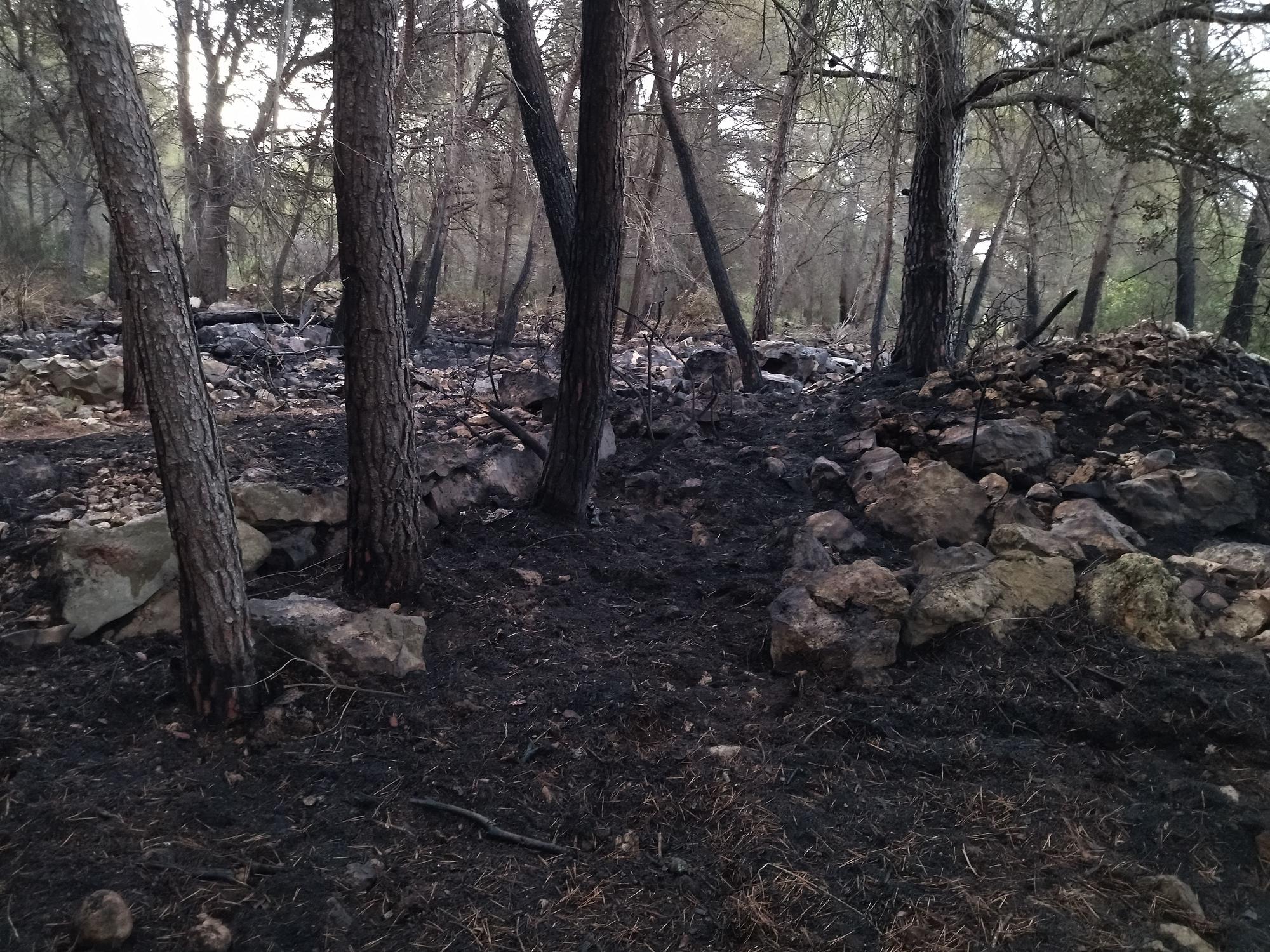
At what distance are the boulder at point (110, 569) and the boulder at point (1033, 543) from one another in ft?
11.8

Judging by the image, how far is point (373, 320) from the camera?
3844 mm

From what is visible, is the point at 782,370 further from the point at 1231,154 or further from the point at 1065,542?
the point at 1065,542

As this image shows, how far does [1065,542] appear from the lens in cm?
425

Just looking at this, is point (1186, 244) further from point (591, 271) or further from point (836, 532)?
point (591, 271)

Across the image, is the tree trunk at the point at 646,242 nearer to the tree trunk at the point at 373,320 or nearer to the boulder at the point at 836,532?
the boulder at the point at 836,532

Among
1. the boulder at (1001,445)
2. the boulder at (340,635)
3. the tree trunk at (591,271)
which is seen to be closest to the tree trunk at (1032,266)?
the boulder at (1001,445)

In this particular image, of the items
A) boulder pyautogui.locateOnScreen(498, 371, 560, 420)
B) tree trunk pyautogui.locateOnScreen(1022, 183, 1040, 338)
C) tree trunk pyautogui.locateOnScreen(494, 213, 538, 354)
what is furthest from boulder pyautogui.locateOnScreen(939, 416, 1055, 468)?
tree trunk pyautogui.locateOnScreen(494, 213, 538, 354)

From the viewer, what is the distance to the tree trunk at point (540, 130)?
588cm

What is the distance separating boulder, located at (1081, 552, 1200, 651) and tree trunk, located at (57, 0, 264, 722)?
3.53 m

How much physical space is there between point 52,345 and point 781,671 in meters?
10.1

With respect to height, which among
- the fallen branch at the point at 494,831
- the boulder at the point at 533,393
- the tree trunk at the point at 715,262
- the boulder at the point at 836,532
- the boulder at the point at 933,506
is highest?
the tree trunk at the point at 715,262

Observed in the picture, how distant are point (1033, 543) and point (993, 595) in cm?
49

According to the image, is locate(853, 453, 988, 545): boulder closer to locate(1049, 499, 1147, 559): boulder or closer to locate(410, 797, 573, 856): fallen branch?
locate(1049, 499, 1147, 559): boulder

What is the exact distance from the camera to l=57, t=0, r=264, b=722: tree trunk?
8.51ft
